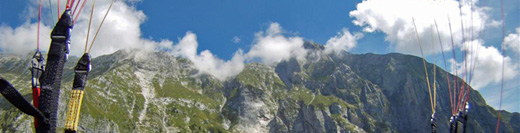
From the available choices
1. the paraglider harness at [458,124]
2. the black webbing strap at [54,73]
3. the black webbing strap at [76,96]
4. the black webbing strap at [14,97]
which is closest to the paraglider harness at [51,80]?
the black webbing strap at [54,73]

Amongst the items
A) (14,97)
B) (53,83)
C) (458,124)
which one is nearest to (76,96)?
(53,83)

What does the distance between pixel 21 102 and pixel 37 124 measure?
80cm

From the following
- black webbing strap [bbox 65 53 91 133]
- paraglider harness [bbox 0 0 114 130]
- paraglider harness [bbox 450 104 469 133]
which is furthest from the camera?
paraglider harness [bbox 450 104 469 133]

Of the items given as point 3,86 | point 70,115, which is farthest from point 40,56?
point 3,86

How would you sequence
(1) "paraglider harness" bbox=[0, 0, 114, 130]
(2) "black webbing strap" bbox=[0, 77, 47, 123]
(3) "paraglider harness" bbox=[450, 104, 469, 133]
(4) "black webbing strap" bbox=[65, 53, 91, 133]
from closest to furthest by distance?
(2) "black webbing strap" bbox=[0, 77, 47, 123], (1) "paraglider harness" bbox=[0, 0, 114, 130], (4) "black webbing strap" bbox=[65, 53, 91, 133], (3) "paraglider harness" bbox=[450, 104, 469, 133]

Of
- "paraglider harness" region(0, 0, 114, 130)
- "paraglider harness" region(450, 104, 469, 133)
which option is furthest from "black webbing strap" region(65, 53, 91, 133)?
"paraglider harness" region(450, 104, 469, 133)

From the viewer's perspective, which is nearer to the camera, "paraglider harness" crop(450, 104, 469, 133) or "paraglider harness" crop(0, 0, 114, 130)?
"paraglider harness" crop(0, 0, 114, 130)

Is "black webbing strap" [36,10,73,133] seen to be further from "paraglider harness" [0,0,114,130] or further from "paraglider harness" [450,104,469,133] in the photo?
"paraglider harness" [450,104,469,133]

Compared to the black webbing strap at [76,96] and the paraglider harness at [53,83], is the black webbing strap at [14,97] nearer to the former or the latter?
the paraglider harness at [53,83]

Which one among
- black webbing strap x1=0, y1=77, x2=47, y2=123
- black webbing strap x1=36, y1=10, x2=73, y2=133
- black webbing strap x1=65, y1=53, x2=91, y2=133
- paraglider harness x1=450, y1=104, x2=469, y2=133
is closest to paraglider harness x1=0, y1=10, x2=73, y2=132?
black webbing strap x1=36, y1=10, x2=73, y2=133

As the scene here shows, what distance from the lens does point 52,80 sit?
6.94 metres

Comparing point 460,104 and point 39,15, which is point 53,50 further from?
point 460,104

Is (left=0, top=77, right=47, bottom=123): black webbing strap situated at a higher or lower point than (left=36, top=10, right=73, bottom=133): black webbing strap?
lower

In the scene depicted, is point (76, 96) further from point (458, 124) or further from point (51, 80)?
point (458, 124)
